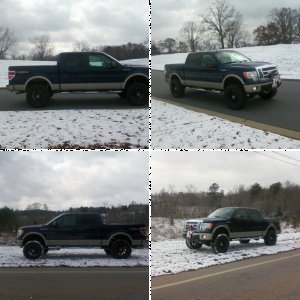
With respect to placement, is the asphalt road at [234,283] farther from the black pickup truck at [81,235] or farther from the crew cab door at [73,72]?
the crew cab door at [73,72]

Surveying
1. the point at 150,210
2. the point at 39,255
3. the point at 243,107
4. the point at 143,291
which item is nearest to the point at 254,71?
the point at 243,107

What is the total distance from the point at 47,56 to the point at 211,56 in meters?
1.91

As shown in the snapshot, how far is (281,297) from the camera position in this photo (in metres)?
4.32

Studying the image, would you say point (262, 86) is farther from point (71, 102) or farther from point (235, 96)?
point (71, 102)

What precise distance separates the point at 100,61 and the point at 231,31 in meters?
1.58

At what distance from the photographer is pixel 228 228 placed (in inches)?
182

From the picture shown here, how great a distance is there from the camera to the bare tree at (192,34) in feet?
15.1

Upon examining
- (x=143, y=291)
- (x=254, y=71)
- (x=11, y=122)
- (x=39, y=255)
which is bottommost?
(x=143, y=291)

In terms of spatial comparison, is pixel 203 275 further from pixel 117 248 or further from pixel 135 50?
pixel 135 50

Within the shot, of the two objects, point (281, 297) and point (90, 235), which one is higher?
point (90, 235)

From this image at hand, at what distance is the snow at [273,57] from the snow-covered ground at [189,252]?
177 centimetres

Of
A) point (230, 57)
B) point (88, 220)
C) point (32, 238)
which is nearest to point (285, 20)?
point (230, 57)

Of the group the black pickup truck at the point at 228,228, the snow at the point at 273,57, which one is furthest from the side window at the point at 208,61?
the black pickup truck at the point at 228,228

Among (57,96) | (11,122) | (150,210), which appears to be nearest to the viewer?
(150,210)
